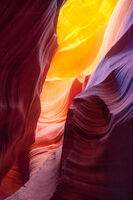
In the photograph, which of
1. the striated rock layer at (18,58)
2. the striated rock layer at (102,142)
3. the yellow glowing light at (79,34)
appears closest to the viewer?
the striated rock layer at (102,142)

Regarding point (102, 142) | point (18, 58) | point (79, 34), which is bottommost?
point (102, 142)

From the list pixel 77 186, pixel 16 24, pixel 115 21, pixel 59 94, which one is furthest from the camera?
pixel 59 94

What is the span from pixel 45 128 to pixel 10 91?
202 cm

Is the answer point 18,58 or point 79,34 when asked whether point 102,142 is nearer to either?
point 18,58

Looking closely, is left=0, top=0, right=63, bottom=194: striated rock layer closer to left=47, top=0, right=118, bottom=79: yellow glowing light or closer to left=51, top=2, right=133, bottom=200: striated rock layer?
left=51, top=2, right=133, bottom=200: striated rock layer

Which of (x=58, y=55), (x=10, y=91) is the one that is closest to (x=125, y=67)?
(x=10, y=91)

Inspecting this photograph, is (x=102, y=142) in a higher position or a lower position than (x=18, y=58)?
lower

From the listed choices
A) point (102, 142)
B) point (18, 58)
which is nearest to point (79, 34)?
point (18, 58)

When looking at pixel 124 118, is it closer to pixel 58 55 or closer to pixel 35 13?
pixel 35 13

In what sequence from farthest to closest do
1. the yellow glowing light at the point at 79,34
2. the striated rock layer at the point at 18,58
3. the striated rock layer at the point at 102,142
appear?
1. the yellow glowing light at the point at 79,34
2. the striated rock layer at the point at 18,58
3. the striated rock layer at the point at 102,142

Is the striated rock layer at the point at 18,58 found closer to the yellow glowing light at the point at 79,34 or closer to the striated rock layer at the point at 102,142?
the striated rock layer at the point at 102,142

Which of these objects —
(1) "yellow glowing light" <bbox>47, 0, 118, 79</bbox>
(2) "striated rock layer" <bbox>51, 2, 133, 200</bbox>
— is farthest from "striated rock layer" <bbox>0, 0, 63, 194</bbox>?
(1) "yellow glowing light" <bbox>47, 0, 118, 79</bbox>

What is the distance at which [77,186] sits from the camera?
1.61 m

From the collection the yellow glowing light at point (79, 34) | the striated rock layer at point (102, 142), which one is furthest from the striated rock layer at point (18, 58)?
the yellow glowing light at point (79, 34)
